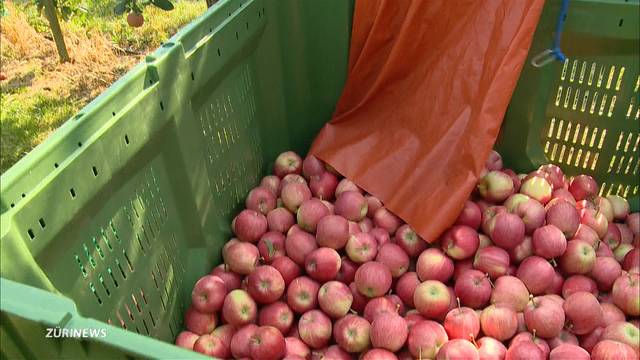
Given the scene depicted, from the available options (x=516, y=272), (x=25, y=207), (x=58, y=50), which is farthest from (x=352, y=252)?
(x=58, y=50)

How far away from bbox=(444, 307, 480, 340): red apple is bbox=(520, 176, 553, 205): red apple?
1.97ft

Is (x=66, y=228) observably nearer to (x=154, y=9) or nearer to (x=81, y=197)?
(x=81, y=197)

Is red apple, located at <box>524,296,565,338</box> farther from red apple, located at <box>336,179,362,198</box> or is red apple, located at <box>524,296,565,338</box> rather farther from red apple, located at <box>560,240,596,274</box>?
red apple, located at <box>336,179,362,198</box>

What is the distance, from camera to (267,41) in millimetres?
2152

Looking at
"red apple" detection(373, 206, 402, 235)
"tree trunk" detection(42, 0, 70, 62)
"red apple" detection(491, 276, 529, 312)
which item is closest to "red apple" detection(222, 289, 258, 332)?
"red apple" detection(373, 206, 402, 235)

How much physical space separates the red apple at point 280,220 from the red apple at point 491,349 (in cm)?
80

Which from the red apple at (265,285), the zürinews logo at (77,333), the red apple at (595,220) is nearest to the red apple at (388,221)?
the red apple at (265,285)

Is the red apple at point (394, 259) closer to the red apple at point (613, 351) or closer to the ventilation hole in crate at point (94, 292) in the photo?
the red apple at point (613, 351)

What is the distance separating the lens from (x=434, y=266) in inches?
72.8

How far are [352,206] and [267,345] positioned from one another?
0.64 meters

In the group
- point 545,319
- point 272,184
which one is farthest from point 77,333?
point 272,184

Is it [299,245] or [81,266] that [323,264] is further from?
[81,266]

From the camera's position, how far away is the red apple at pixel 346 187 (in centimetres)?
215

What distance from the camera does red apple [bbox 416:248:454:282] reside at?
185cm
